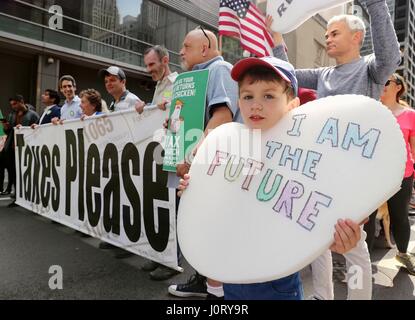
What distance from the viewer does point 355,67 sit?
1687 mm

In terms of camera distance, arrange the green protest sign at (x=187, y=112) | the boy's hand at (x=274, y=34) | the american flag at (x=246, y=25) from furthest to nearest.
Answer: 1. the american flag at (x=246, y=25)
2. the green protest sign at (x=187, y=112)
3. the boy's hand at (x=274, y=34)

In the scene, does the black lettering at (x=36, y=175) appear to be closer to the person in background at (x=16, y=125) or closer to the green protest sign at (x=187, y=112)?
the person in background at (x=16, y=125)

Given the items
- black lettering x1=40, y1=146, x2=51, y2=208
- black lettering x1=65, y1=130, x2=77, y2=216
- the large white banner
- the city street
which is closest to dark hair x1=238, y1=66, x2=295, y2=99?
the large white banner

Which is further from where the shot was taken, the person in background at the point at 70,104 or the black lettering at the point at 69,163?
the person in background at the point at 70,104

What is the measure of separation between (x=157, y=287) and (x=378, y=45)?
1.85m

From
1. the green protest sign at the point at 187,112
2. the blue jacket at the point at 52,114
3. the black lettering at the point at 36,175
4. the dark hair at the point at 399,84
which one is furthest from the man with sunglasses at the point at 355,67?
the blue jacket at the point at 52,114

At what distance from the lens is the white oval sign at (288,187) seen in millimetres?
849

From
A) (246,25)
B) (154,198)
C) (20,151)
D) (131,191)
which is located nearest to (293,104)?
(246,25)

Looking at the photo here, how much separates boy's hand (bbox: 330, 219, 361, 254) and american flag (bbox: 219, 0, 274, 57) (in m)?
1.25

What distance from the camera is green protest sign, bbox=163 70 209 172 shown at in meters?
1.68

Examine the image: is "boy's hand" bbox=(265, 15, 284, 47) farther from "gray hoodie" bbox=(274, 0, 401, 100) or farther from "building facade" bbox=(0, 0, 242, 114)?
"building facade" bbox=(0, 0, 242, 114)

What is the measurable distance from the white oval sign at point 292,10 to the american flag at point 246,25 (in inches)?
11.8

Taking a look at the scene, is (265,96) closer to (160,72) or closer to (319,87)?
(319,87)

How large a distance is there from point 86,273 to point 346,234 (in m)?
2.10
